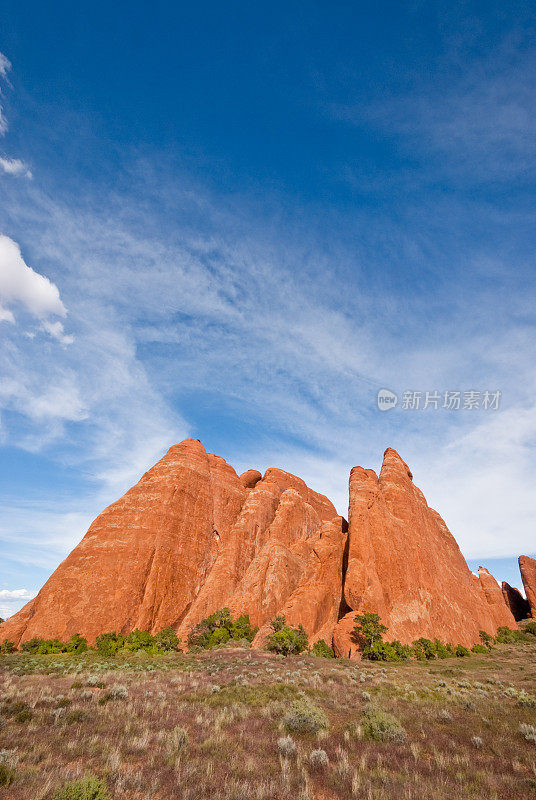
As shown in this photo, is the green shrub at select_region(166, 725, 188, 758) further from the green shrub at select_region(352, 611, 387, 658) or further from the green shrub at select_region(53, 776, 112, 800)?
the green shrub at select_region(352, 611, 387, 658)

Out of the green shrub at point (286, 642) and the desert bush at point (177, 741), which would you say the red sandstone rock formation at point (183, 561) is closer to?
the green shrub at point (286, 642)

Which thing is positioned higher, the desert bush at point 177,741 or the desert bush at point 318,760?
the desert bush at point 177,741

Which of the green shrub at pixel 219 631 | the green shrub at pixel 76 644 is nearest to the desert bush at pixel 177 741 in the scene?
the green shrub at pixel 219 631

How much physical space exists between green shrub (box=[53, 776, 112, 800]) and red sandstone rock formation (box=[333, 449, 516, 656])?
103ft

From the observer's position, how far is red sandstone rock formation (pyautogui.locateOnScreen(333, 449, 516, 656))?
36406mm

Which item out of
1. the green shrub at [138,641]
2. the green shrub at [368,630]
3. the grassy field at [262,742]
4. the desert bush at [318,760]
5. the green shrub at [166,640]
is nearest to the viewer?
the grassy field at [262,742]

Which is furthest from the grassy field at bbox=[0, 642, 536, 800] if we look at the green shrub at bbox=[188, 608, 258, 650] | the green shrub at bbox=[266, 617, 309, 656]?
the green shrub at bbox=[188, 608, 258, 650]

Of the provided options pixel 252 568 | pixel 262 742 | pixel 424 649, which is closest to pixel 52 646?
pixel 252 568

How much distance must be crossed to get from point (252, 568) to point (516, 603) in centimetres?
7449

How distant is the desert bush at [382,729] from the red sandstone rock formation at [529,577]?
3581 inches

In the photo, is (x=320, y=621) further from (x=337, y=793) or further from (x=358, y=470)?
(x=337, y=793)

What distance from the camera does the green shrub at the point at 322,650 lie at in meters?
33.0

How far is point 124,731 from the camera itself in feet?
29.7

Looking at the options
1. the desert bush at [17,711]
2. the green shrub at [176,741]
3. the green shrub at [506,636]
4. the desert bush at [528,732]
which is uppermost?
the desert bush at [17,711]
